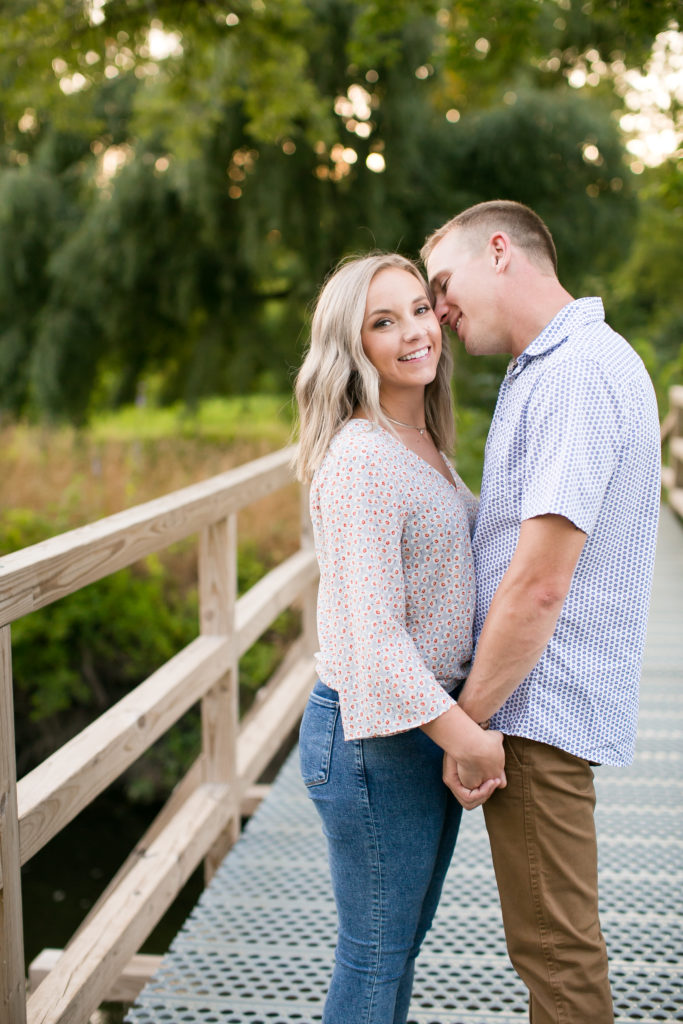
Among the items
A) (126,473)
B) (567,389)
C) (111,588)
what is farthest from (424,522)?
(126,473)

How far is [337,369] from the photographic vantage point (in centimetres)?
160

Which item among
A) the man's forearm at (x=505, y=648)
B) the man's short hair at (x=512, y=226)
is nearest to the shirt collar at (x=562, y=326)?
the man's short hair at (x=512, y=226)

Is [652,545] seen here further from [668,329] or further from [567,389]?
[668,329]

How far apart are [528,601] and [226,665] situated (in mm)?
1648

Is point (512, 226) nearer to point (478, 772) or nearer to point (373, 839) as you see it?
point (478, 772)

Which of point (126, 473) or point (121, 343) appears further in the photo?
point (121, 343)

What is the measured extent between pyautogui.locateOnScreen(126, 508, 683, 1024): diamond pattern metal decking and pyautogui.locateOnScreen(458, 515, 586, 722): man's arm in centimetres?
110

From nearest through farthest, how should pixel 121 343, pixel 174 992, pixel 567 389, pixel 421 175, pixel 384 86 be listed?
pixel 567 389
pixel 174 992
pixel 384 86
pixel 421 175
pixel 121 343

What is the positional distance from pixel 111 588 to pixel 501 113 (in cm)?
785

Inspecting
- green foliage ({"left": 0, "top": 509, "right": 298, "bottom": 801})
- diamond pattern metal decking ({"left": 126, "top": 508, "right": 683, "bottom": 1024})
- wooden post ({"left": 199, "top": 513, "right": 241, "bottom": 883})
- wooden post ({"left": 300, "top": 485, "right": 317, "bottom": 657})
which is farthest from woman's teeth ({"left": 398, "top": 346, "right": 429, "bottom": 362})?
green foliage ({"left": 0, "top": 509, "right": 298, "bottom": 801})

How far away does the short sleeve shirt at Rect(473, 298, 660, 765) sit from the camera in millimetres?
1439

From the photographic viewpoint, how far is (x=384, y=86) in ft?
32.6

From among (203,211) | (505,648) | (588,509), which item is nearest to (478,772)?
(505,648)

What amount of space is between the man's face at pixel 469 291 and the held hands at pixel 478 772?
2.26 ft
